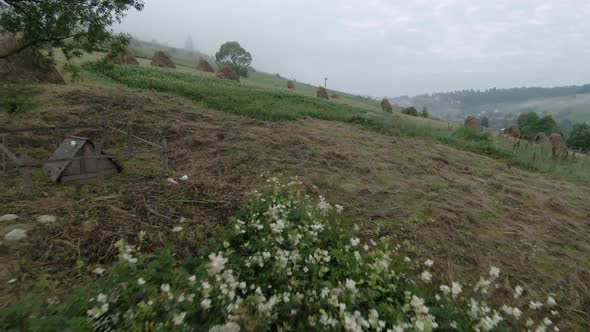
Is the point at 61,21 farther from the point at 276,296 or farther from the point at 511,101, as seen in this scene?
the point at 511,101

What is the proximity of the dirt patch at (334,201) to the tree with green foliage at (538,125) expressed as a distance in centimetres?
5206

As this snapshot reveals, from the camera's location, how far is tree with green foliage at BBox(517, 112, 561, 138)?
47897 millimetres

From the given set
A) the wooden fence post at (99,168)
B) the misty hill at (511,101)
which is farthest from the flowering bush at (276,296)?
the misty hill at (511,101)

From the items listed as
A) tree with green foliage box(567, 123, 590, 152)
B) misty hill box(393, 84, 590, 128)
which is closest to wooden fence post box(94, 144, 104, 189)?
tree with green foliage box(567, 123, 590, 152)

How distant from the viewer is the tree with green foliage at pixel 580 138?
42.1 meters

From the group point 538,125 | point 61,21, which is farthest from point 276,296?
point 538,125

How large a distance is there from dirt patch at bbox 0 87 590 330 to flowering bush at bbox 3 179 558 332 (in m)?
0.58

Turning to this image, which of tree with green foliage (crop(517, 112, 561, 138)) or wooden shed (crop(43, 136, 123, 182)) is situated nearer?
wooden shed (crop(43, 136, 123, 182))

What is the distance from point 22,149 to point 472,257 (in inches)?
342

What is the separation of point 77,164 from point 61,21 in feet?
11.8

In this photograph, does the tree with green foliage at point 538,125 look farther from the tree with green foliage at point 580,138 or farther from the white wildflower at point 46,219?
the white wildflower at point 46,219

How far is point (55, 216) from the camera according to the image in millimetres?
3453

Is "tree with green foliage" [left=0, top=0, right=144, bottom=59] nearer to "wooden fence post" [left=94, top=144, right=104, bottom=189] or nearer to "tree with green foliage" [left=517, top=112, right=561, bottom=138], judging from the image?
"wooden fence post" [left=94, top=144, right=104, bottom=189]

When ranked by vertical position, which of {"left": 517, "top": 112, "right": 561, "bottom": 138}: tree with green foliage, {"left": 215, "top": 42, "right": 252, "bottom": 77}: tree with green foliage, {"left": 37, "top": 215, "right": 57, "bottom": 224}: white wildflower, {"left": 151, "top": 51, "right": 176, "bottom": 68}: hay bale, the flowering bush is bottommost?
{"left": 37, "top": 215, "right": 57, "bottom": 224}: white wildflower
